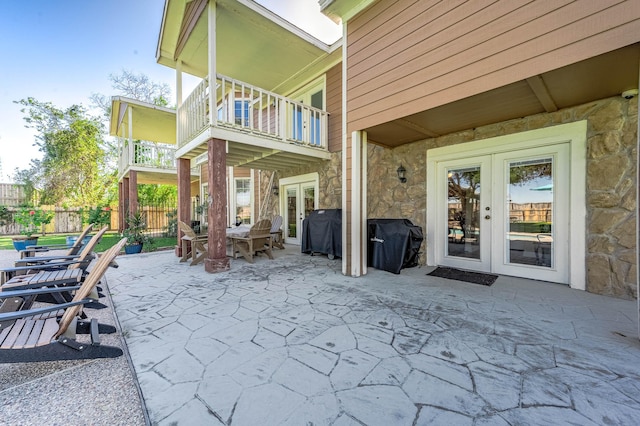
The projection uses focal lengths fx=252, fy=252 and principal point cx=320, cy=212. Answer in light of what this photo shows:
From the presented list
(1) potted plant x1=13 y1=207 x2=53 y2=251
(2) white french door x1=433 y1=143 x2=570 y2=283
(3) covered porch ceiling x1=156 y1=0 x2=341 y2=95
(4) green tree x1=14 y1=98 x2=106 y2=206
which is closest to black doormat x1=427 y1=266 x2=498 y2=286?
(2) white french door x1=433 y1=143 x2=570 y2=283

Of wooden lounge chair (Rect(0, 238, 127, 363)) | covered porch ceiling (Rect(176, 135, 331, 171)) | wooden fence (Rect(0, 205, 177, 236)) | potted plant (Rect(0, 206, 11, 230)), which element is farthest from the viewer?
wooden fence (Rect(0, 205, 177, 236))

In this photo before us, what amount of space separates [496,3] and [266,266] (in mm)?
5045

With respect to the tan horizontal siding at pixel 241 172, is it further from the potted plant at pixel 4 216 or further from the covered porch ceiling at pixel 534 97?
the potted plant at pixel 4 216

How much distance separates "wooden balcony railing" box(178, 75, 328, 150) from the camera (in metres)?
4.95

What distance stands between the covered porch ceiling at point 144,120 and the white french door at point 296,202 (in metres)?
4.76

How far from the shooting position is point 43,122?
1367 cm

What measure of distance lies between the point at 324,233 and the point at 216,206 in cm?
250

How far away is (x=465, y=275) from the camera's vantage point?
4230 mm

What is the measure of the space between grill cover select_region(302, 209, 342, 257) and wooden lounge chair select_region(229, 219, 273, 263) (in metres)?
1.01

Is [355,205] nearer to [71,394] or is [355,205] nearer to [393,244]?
[393,244]

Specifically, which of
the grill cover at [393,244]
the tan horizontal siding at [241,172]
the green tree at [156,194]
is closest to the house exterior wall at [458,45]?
the grill cover at [393,244]

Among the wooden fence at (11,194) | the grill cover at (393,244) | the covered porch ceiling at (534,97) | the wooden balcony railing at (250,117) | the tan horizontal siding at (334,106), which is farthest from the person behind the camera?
the wooden fence at (11,194)

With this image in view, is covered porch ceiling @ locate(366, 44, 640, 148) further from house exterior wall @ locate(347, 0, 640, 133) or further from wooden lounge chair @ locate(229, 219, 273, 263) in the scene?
wooden lounge chair @ locate(229, 219, 273, 263)

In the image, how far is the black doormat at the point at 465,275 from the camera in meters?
3.91
